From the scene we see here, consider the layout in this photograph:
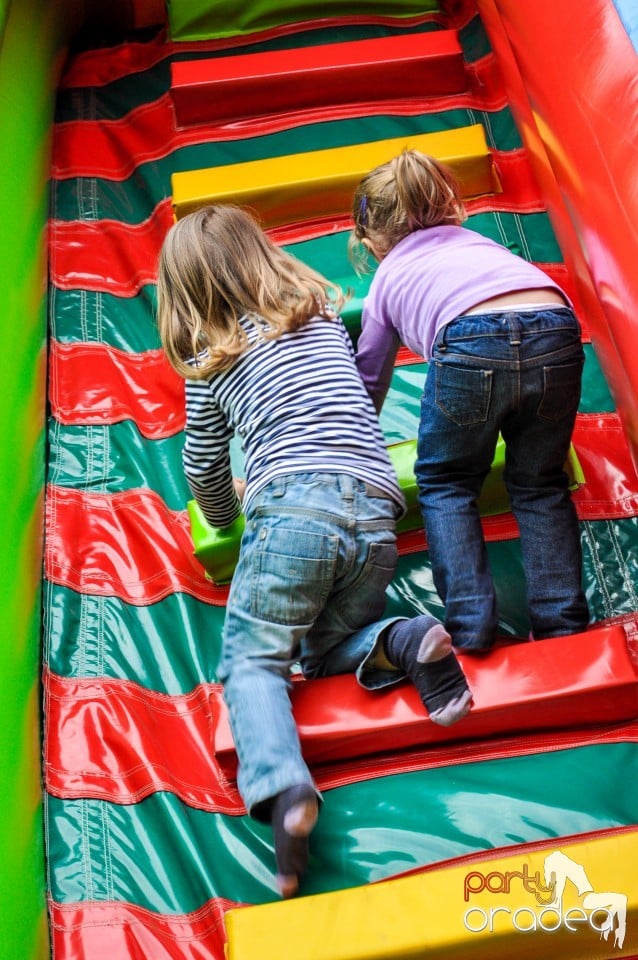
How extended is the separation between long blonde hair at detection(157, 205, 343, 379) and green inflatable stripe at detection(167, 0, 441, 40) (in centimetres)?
110

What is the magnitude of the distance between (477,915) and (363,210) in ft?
2.93

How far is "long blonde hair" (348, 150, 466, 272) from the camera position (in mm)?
1366

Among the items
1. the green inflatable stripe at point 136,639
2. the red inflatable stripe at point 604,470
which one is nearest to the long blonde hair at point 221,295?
the green inflatable stripe at point 136,639

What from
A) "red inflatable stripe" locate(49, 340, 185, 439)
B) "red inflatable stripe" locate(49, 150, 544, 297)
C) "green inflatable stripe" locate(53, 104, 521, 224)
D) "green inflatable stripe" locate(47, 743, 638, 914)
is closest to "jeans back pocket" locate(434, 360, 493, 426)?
"green inflatable stripe" locate(47, 743, 638, 914)

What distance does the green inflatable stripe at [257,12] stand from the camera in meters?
2.24

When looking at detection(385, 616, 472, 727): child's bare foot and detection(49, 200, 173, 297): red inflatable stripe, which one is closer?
detection(385, 616, 472, 727): child's bare foot

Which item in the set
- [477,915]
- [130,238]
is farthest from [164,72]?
[477,915]

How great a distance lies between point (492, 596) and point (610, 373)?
0.49 meters

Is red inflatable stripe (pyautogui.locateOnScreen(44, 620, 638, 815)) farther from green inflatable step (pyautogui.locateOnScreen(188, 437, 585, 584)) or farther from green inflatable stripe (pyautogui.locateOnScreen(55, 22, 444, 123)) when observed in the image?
green inflatable stripe (pyautogui.locateOnScreen(55, 22, 444, 123))

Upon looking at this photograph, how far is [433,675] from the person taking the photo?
1.14 meters

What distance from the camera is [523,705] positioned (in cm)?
116

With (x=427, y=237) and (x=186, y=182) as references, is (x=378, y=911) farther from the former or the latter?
(x=186, y=182)

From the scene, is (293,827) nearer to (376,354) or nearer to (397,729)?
(397,729)

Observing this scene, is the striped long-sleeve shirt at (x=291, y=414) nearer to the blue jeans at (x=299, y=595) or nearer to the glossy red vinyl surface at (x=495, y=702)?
the blue jeans at (x=299, y=595)
